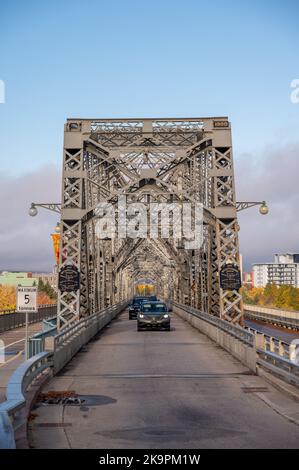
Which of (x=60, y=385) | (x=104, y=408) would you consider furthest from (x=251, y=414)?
(x=60, y=385)

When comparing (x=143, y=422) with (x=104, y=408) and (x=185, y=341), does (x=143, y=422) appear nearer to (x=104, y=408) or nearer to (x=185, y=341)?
(x=104, y=408)

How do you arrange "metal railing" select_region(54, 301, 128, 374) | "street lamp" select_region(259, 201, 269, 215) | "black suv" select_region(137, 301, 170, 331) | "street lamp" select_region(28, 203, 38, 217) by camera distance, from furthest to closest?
"black suv" select_region(137, 301, 170, 331) < "street lamp" select_region(28, 203, 38, 217) < "street lamp" select_region(259, 201, 269, 215) < "metal railing" select_region(54, 301, 128, 374)

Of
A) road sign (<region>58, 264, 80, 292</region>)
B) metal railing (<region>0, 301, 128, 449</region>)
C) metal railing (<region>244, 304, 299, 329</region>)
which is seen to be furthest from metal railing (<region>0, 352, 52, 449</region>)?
metal railing (<region>244, 304, 299, 329</region>)

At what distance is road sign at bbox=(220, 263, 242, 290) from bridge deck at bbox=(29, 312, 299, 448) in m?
4.38

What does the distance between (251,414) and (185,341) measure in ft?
57.2

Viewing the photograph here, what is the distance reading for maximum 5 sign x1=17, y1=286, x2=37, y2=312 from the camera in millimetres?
16125

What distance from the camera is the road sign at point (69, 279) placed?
25.6m

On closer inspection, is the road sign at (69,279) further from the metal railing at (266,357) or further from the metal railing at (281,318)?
the metal railing at (281,318)

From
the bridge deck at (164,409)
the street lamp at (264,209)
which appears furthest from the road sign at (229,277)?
the bridge deck at (164,409)

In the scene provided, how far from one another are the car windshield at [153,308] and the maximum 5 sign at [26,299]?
21.4 m

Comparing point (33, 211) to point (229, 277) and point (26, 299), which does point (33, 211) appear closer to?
point (229, 277)

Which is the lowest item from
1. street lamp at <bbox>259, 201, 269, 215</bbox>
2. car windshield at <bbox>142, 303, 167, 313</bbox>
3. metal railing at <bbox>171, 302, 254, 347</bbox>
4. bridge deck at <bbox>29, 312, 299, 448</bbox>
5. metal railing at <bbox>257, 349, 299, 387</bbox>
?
bridge deck at <bbox>29, 312, 299, 448</bbox>

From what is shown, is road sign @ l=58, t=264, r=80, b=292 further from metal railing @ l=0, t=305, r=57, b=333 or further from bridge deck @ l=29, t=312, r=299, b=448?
metal railing @ l=0, t=305, r=57, b=333

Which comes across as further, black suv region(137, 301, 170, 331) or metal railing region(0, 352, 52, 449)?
black suv region(137, 301, 170, 331)
